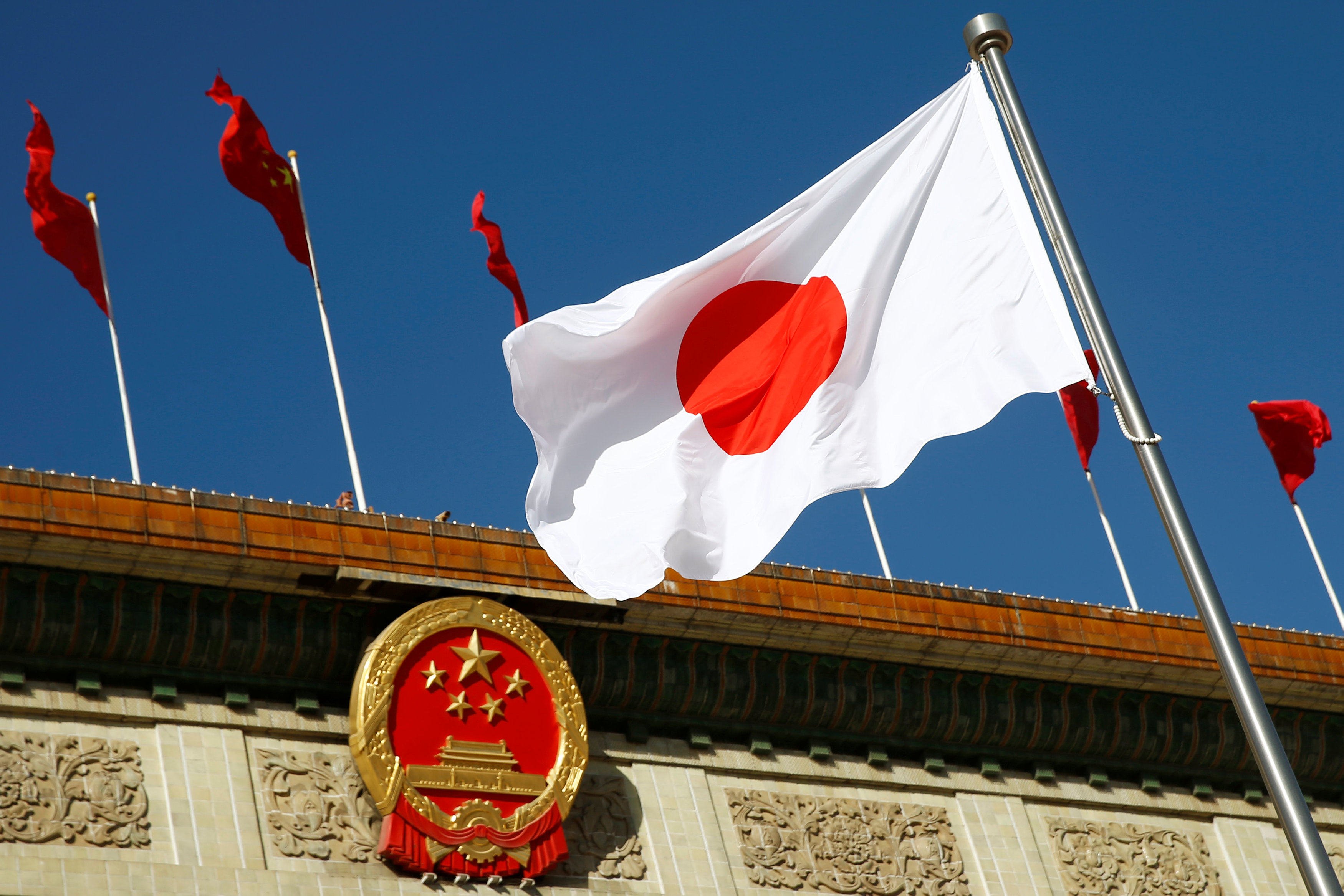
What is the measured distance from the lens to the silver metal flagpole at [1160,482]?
7.15m

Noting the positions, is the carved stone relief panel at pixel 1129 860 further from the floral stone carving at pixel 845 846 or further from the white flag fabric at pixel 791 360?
the white flag fabric at pixel 791 360

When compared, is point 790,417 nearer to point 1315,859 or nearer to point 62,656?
point 1315,859

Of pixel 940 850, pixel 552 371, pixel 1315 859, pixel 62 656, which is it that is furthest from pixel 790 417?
pixel 940 850

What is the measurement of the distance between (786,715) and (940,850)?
202cm

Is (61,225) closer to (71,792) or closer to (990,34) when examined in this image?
(71,792)

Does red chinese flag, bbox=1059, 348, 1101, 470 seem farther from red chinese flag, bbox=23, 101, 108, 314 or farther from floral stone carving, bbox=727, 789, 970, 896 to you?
→ red chinese flag, bbox=23, 101, 108, 314

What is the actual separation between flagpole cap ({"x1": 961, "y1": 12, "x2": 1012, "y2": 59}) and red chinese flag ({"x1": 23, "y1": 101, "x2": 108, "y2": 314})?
36.0 ft

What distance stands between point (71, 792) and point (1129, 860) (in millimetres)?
10736

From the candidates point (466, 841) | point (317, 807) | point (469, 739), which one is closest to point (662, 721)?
point (469, 739)

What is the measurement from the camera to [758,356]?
995 cm

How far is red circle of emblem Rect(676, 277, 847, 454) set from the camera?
9.62 meters

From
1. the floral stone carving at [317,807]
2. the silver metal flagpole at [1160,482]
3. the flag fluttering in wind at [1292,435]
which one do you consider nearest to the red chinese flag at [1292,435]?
the flag fluttering in wind at [1292,435]

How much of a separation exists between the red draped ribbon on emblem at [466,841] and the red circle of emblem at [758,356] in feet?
19.5

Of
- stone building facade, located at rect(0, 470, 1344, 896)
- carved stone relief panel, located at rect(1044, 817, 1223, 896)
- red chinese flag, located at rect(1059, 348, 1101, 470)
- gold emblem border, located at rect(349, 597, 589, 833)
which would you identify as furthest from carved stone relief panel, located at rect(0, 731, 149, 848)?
red chinese flag, located at rect(1059, 348, 1101, 470)
